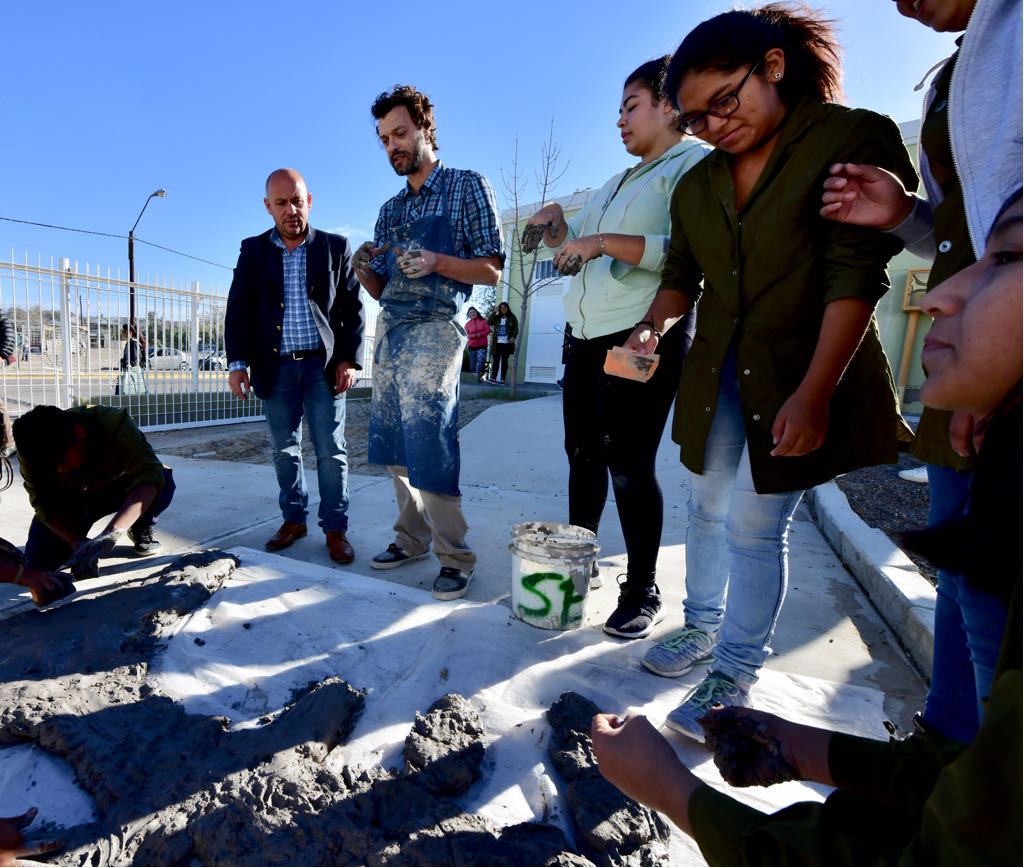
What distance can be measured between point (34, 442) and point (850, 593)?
3.47 metres

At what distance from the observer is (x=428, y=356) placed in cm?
251

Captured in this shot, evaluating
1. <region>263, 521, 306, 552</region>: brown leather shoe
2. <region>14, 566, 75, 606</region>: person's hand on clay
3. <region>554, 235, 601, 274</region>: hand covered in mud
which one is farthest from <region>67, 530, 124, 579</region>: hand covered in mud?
<region>554, 235, 601, 274</region>: hand covered in mud

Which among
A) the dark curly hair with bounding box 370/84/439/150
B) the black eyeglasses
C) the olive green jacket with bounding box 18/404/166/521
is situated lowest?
the olive green jacket with bounding box 18/404/166/521

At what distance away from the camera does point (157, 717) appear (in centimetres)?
162

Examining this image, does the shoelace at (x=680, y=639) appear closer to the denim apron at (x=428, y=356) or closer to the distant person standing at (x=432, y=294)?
the distant person standing at (x=432, y=294)

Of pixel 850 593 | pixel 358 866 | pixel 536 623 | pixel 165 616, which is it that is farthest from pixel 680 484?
pixel 358 866

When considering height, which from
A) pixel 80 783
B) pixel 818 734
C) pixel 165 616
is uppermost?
pixel 818 734

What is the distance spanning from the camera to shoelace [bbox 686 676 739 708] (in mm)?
1616

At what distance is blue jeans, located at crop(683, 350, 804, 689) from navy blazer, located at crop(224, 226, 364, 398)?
197 centimetres

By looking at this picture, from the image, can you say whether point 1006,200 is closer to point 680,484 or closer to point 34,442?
point 34,442

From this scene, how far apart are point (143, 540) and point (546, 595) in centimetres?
210

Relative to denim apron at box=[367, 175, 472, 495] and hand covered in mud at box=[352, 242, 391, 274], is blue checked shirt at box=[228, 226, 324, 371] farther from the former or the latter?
denim apron at box=[367, 175, 472, 495]

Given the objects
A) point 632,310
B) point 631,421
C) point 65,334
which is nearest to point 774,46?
point 632,310

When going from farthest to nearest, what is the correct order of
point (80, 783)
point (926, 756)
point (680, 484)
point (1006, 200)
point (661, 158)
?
point (680, 484), point (661, 158), point (80, 783), point (1006, 200), point (926, 756)
